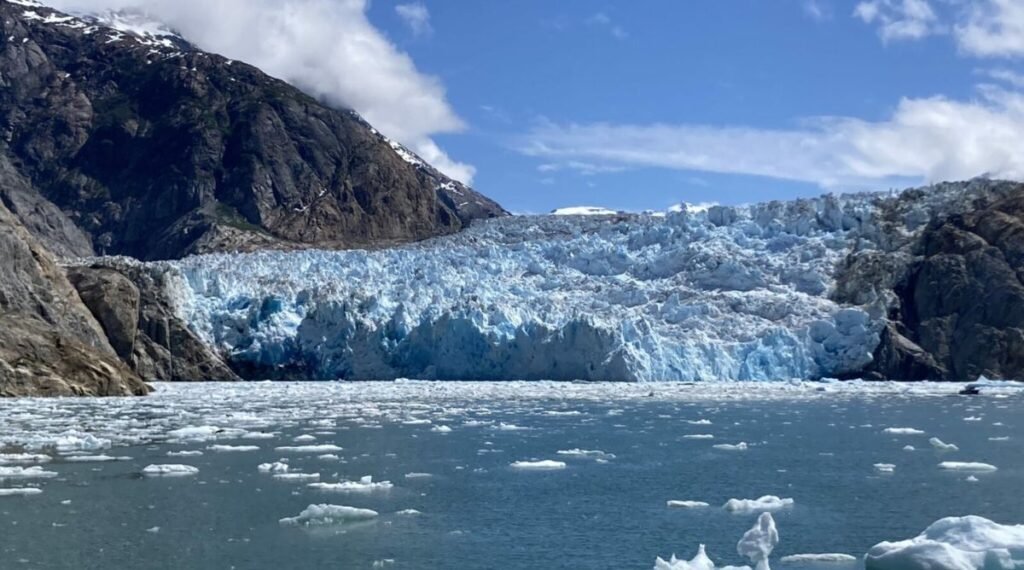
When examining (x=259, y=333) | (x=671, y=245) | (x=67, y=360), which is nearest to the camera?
(x=67, y=360)

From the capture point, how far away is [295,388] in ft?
100

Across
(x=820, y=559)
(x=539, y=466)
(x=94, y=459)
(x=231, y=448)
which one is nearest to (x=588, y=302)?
(x=231, y=448)

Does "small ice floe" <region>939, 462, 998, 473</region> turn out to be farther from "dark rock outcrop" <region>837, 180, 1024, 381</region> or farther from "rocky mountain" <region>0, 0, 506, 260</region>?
"rocky mountain" <region>0, 0, 506, 260</region>

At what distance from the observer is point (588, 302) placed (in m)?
35.3

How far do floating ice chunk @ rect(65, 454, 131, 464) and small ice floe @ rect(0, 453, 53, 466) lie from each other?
0.28 metres

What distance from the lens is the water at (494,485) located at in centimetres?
885

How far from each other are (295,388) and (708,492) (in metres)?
20.5

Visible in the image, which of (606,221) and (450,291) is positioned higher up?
(606,221)

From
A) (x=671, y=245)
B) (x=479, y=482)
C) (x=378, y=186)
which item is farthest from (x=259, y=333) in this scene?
(x=378, y=186)

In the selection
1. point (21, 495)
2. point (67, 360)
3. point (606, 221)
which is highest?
point (606, 221)

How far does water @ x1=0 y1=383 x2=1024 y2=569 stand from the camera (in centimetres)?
885

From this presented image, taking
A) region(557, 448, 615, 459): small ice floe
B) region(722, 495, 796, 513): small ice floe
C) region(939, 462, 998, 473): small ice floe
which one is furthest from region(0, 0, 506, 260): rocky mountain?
region(722, 495, 796, 513): small ice floe

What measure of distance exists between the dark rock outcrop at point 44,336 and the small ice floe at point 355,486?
48.5 feet

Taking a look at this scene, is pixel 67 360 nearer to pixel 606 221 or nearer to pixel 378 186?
pixel 606 221
